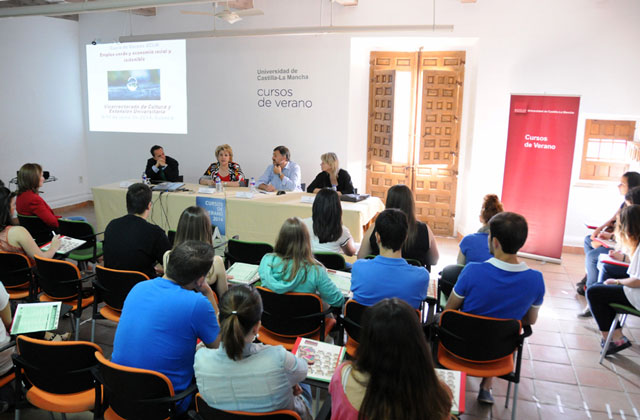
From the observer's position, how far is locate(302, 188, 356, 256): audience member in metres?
3.48

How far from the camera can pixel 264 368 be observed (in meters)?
1.72

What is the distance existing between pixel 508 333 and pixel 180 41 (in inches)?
259

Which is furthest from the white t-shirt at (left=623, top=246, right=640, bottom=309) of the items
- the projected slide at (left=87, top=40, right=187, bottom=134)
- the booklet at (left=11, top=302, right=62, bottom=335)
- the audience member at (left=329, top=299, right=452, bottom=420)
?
the projected slide at (left=87, top=40, right=187, bottom=134)

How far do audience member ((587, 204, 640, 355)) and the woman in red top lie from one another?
14.9 ft

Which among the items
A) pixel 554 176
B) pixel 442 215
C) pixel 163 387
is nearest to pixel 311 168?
pixel 442 215

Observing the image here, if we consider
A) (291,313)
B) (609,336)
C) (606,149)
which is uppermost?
(606,149)

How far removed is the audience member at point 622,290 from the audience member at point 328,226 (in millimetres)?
1876

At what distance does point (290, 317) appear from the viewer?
274 cm

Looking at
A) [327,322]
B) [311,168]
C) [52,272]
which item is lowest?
[327,322]

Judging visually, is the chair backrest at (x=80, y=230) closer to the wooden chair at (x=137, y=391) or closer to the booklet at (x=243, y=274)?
the booklet at (x=243, y=274)

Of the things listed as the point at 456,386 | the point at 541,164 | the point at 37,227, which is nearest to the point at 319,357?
the point at 456,386

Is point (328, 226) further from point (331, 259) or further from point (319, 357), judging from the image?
point (319, 357)

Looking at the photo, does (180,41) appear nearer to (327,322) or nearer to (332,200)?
(332,200)

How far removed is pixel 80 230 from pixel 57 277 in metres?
1.24
